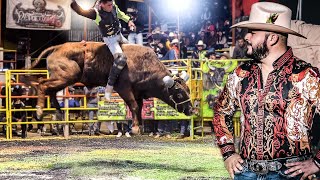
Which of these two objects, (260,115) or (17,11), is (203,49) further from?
(260,115)

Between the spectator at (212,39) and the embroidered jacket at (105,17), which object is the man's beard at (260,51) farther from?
the spectator at (212,39)

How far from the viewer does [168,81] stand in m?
9.80

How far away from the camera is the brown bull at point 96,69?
9133mm

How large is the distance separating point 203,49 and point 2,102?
4645mm

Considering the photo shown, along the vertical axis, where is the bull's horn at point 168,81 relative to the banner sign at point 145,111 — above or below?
above

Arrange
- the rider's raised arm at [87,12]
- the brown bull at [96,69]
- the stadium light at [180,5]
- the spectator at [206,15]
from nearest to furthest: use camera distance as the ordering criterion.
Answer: the rider's raised arm at [87,12] → the brown bull at [96,69] → the spectator at [206,15] → the stadium light at [180,5]

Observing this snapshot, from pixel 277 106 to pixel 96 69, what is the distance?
22.3 feet

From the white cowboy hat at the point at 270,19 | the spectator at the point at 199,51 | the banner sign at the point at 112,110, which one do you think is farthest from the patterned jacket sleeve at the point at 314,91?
the spectator at the point at 199,51

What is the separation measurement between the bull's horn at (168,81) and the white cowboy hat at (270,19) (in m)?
6.94

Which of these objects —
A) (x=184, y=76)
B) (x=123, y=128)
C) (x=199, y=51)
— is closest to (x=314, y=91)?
(x=184, y=76)

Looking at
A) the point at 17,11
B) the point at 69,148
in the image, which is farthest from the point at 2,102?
the point at 69,148

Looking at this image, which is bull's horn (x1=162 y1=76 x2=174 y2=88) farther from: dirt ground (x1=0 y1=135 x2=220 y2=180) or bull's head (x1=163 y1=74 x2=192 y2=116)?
dirt ground (x1=0 y1=135 x2=220 y2=180)

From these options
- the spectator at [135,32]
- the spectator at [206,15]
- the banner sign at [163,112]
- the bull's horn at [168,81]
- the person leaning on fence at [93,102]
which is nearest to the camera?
the bull's horn at [168,81]

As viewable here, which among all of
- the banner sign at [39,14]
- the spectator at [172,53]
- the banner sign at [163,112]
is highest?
the banner sign at [39,14]
